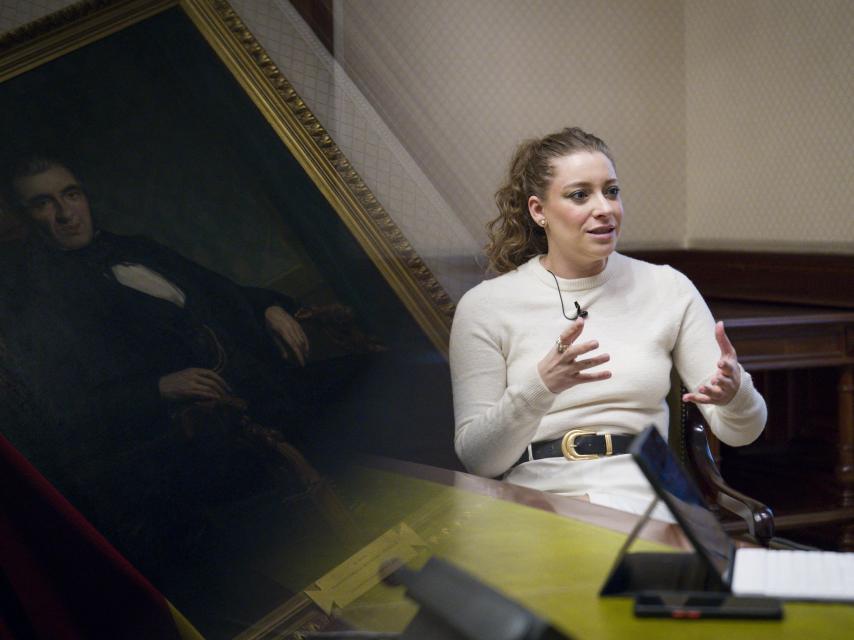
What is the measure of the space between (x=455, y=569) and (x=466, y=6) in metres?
2.52

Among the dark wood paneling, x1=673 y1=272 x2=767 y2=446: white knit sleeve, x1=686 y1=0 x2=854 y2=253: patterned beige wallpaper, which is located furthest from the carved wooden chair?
x1=686 y1=0 x2=854 y2=253: patterned beige wallpaper

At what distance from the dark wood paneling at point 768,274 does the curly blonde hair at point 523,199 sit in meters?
1.17

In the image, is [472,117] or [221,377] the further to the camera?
[472,117]

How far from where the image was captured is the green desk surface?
99 cm

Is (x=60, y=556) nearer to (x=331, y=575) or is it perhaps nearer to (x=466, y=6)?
(x=331, y=575)

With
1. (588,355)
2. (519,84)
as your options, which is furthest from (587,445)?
(519,84)

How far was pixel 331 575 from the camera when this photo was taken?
143 cm

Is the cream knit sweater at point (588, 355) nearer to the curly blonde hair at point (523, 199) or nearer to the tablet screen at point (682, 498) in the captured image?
the curly blonde hair at point (523, 199)

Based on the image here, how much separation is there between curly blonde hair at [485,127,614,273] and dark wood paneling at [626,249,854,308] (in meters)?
1.17

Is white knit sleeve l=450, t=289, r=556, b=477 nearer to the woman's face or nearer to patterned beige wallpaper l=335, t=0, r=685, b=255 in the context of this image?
the woman's face

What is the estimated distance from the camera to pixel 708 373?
2.14 metres

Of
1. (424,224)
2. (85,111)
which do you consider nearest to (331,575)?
(85,111)

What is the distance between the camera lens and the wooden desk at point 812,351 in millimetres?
2818

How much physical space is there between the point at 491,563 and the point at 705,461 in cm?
103
